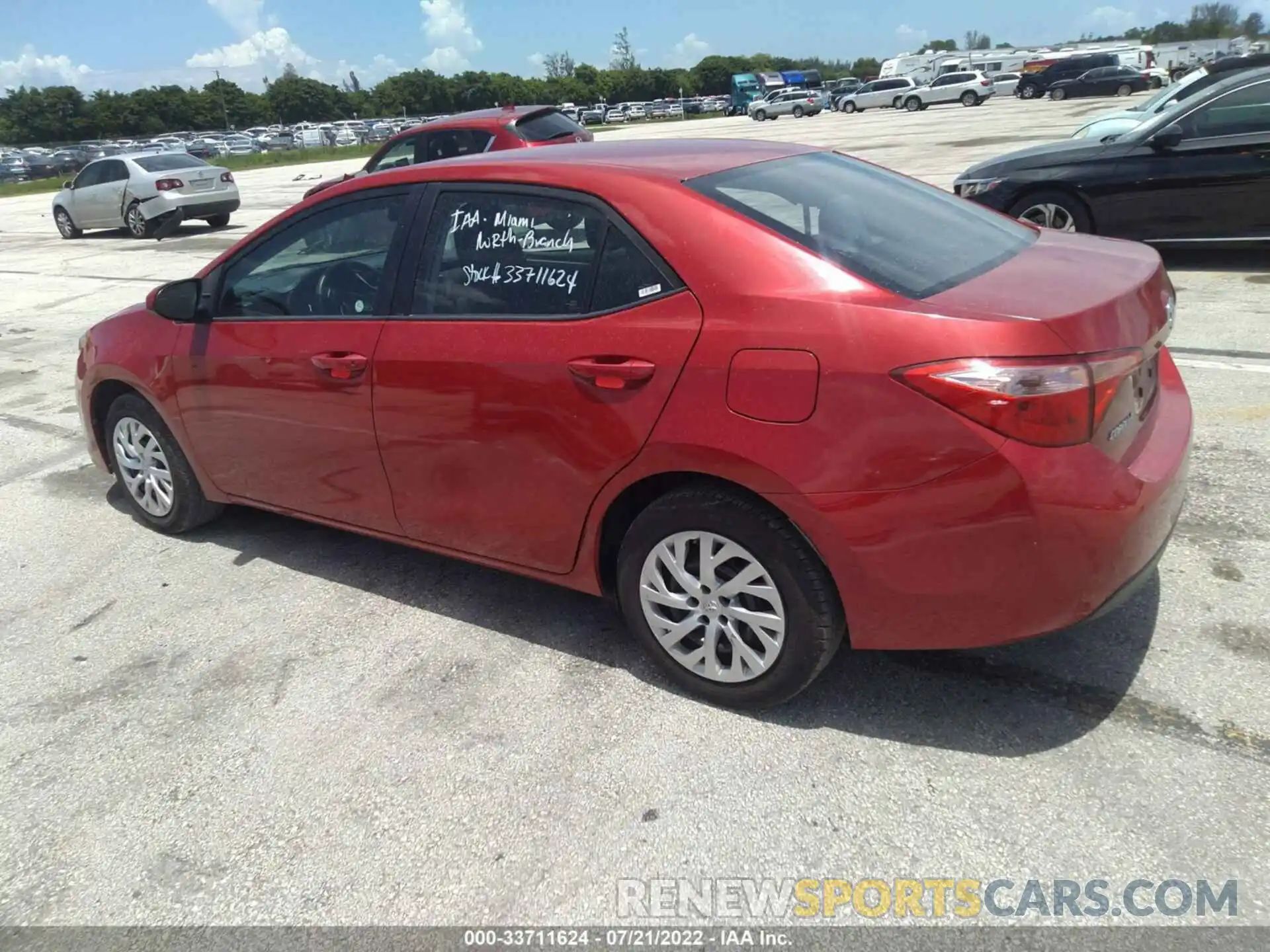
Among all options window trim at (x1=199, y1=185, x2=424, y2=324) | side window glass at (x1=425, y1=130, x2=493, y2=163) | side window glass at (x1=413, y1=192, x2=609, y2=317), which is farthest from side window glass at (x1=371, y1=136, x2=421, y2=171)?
side window glass at (x1=413, y1=192, x2=609, y2=317)

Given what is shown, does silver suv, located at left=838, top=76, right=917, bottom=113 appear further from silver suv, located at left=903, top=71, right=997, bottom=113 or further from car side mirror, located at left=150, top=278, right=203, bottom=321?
car side mirror, located at left=150, top=278, right=203, bottom=321

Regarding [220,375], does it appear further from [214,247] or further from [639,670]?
[214,247]

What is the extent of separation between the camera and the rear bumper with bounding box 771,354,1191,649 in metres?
2.45

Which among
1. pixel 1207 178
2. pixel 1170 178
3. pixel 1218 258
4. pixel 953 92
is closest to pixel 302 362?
pixel 1170 178

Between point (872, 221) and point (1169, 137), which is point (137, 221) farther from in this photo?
point (872, 221)

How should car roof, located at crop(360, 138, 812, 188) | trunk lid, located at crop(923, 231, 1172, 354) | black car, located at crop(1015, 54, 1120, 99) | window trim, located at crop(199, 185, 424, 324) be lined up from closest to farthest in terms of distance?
trunk lid, located at crop(923, 231, 1172, 354) → car roof, located at crop(360, 138, 812, 188) → window trim, located at crop(199, 185, 424, 324) → black car, located at crop(1015, 54, 1120, 99)

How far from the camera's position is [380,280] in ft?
11.7

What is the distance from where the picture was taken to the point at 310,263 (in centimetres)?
386

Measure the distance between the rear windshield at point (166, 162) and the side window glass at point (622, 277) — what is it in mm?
17607

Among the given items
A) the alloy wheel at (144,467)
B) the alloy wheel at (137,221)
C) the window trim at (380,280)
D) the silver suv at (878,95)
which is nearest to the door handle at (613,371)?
the window trim at (380,280)

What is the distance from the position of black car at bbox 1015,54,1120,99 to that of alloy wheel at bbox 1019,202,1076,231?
43024 mm

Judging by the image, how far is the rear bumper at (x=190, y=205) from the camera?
58.1 ft

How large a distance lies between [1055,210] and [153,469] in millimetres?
7417

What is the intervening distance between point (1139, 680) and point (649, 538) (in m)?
1.58
